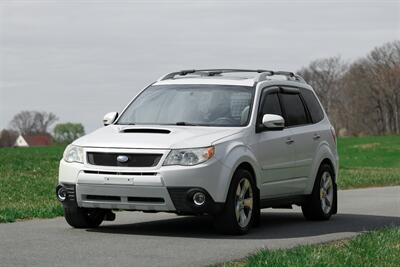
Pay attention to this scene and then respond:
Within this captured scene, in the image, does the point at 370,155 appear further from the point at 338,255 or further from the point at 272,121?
the point at 338,255

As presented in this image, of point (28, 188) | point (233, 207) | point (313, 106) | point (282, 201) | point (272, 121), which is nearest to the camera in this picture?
point (233, 207)

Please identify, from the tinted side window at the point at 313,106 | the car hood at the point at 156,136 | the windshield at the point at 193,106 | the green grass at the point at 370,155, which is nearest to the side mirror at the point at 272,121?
the windshield at the point at 193,106

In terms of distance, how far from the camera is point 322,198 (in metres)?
13.7

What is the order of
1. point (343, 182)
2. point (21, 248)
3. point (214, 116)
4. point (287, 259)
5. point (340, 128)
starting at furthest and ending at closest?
point (340, 128) < point (343, 182) < point (214, 116) < point (21, 248) < point (287, 259)

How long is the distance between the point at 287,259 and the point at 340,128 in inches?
4608

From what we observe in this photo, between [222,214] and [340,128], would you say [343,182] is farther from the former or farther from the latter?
[340,128]

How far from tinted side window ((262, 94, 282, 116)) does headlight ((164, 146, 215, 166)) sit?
5.75 ft

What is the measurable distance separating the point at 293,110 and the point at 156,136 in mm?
2928

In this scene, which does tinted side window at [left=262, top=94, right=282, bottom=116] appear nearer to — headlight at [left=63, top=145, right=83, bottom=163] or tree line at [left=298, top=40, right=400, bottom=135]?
headlight at [left=63, top=145, right=83, bottom=163]

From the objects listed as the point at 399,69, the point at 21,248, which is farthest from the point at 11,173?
the point at 399,69

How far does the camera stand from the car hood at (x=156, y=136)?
1081 cm

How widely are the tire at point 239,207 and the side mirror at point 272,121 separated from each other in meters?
0.69

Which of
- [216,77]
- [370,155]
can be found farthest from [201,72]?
[370,155]

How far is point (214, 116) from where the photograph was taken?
39.0 feet
